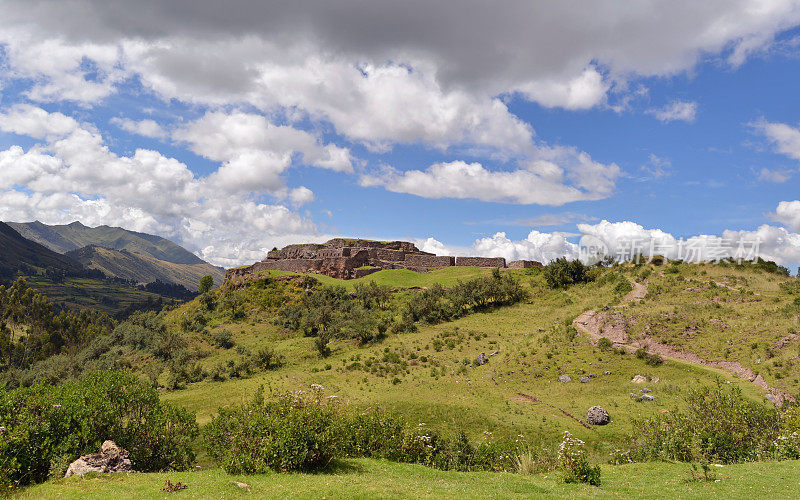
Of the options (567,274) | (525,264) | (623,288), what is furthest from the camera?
(525,264)

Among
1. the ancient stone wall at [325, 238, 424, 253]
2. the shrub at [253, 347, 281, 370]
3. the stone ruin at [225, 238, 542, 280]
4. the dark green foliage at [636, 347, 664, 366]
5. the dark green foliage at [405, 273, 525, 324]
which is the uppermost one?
the ancient stone wall at [325, 238, 424, 253]

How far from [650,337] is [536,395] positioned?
13.1 meters

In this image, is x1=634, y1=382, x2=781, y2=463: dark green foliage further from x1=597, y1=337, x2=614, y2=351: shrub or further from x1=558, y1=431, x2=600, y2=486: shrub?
x1=597, y1=337, x2=614, y2=351: shrub

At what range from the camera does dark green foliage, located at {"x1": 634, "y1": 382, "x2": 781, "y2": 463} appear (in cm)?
1811

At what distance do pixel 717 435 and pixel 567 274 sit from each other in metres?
46.1

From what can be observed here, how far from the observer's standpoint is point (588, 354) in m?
36.1

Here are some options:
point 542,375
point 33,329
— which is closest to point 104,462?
point 542,375

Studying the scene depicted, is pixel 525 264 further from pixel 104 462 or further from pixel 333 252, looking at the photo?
pixel 104 462

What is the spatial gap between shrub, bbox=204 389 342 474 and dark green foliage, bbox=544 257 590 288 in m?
53.2

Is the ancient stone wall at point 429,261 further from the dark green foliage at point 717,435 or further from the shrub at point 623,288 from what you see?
the dark green foliage at point 717,435

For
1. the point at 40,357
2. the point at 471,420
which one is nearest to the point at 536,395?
the point at 471,420

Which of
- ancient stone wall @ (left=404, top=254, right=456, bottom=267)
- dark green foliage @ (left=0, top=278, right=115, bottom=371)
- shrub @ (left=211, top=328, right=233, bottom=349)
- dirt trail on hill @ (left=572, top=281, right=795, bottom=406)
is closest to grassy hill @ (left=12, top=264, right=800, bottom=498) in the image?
dirt trail on hill @ (left=572, top=281, right=795, bottom=406)

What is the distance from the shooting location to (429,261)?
9575 cm

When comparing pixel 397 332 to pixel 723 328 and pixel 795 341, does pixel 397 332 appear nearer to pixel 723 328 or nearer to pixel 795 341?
pixel 723 328
